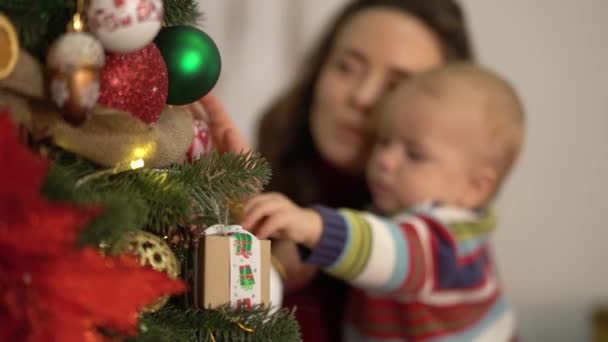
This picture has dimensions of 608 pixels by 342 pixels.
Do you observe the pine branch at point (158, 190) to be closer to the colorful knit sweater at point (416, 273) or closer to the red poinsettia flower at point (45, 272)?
the red poinsettia flower at point (45, 272)

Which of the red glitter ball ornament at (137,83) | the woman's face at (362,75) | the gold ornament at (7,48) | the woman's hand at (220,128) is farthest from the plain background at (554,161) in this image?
the gold ornament at (7,48)

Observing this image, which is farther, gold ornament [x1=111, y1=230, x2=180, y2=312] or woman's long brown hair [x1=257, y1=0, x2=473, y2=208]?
woman's long brown hair [x1=257, y1=0, x2=473, y2=208]

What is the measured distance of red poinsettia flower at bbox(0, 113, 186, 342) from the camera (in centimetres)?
32

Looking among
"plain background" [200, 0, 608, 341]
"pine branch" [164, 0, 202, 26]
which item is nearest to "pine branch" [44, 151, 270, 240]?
"pine branch" [164, 0, 202, 26]

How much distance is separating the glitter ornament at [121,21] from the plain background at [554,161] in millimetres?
1167

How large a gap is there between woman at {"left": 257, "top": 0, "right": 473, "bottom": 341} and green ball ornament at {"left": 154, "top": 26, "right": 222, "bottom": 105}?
52cm

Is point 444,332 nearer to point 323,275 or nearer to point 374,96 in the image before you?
point 323,275

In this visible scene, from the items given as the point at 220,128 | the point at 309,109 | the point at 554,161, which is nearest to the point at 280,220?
the point at 220,128

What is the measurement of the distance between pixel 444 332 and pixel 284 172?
435mm

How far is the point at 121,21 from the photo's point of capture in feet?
1.39

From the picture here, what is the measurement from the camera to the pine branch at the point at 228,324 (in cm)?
49

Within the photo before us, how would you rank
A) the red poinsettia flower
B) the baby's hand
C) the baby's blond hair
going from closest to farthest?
the red poinsettia flower < the baby's hand < the baby's blond hair

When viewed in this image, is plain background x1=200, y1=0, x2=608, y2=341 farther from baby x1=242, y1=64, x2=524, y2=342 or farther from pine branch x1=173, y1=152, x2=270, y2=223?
pine branch x1=173, y1=152, x2=270, y2=223

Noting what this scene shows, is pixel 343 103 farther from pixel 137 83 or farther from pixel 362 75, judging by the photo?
pixel 137 83
